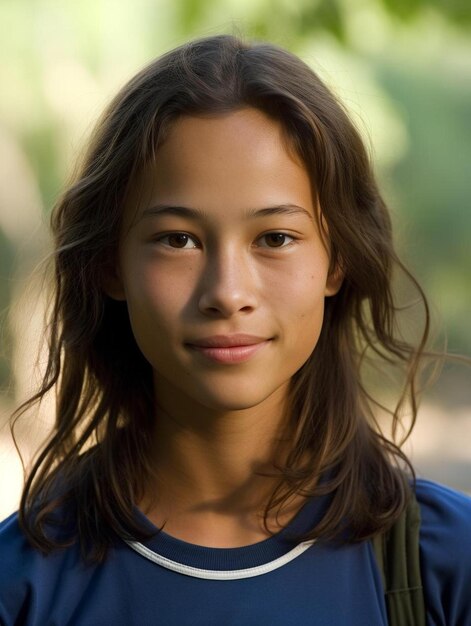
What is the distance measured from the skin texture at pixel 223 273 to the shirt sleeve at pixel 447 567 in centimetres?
26

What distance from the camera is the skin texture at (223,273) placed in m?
2.01

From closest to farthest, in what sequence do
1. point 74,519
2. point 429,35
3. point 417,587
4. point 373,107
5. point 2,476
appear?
point 417,587
point 74,519
point 373,107
point 429,35
point 2,476

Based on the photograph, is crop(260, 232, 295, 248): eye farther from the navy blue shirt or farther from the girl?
the navy blue shirt

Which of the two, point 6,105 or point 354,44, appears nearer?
point 354,44

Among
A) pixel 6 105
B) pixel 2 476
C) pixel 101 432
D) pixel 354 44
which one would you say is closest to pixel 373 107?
pixel 354 44

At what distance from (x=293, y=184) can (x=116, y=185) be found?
0.33 m

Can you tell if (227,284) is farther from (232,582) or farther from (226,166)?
(232,582)

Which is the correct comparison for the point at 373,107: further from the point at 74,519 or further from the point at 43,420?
the point at 74,519

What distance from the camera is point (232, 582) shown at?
213 centimetres

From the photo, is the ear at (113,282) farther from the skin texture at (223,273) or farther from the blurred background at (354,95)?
the blurred background at (354,95)

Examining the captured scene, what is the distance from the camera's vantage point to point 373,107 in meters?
4.71

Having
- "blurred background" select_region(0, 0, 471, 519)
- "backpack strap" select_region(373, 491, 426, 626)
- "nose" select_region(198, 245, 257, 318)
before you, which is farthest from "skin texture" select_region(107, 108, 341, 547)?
"blurred background" select_region(0, 0, 471, 519)

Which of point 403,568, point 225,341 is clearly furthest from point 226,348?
point 403,568

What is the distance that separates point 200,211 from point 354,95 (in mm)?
2826
